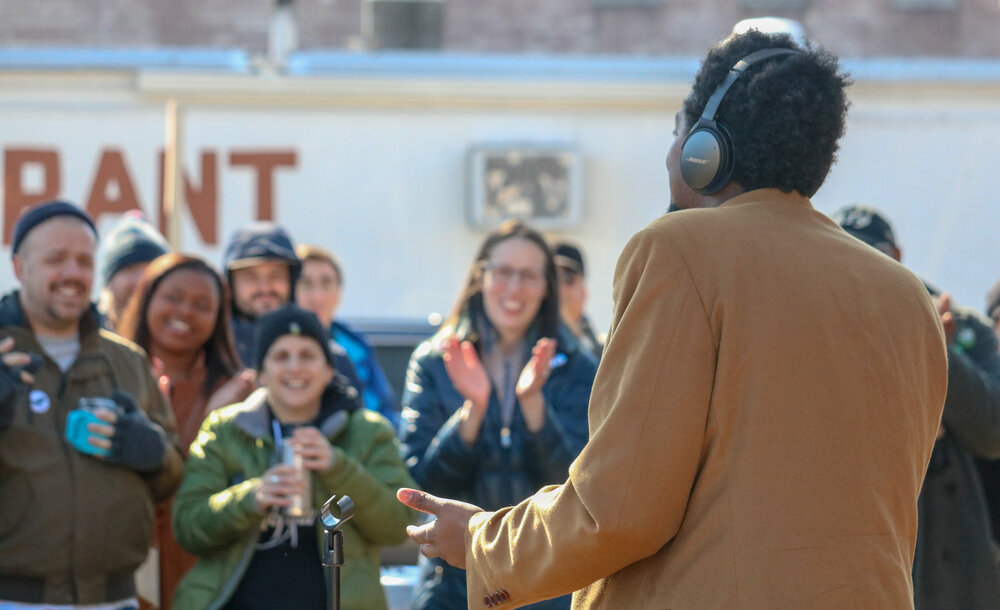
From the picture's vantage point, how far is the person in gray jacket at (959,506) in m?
3.97

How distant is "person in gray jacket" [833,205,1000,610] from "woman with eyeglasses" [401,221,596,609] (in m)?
1.12

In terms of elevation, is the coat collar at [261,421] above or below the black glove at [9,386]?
below

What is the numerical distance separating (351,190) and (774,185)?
529cm

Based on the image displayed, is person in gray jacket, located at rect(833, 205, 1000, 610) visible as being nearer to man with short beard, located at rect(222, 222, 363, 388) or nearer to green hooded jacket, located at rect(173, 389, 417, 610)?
green hooded jacket, located at rect(173, 389, 417, 610)

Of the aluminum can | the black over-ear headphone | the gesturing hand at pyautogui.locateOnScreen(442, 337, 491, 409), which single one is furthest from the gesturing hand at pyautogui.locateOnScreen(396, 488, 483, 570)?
the gesturing hand at pyautogui.locateOnScreen(442, 337, 491, 409)

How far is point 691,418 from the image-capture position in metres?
2.00

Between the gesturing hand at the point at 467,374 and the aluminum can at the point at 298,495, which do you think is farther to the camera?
the gesturing hand at the point at 467,374

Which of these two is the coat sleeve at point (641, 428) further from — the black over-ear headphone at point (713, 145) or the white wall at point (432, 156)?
the white wall at point (432, 156)

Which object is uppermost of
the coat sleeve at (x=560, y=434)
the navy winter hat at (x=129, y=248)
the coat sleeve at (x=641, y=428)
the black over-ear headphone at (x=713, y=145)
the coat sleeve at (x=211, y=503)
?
the black over-ear headphone at (x=713, y=145)

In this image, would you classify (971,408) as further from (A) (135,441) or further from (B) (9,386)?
(B) (9,386)

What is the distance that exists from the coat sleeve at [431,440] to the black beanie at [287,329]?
35 centimetres

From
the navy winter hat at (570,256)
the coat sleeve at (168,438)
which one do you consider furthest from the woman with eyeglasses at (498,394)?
the navy winter hat at (570,256)

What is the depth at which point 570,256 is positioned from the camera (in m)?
6.50

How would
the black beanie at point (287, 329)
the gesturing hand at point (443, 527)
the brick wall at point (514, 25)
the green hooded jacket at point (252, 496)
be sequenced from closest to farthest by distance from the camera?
the gesturing hand at point (443, 527) < the green hooded jacket at point (252, 496) < the black beanie at point (287, 329) < the brick wall at point (514, 25)
